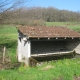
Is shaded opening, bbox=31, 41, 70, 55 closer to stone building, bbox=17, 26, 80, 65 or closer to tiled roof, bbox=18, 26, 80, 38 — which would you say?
stone building, bbox=17, 26, 80, 65

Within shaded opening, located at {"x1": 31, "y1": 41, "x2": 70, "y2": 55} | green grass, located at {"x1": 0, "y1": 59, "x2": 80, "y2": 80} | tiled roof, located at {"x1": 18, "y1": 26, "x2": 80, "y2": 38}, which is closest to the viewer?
green grass, located at {"x1": 0, "y1": 59, "x2": 80, "y2": 80}

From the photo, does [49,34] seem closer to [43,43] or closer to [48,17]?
[43,43]

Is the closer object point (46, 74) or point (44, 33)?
point (46, 74)

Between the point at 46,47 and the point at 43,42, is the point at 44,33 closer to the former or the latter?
the point at 43,42

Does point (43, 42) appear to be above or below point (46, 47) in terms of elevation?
above

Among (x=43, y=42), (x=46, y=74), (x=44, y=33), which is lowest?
(x=46, y=74)

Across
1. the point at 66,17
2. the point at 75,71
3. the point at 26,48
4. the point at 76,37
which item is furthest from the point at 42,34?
the point at 66,17

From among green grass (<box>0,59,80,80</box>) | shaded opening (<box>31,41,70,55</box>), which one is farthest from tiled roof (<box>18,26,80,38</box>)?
green grass (<box>0,59,80,80</box>)

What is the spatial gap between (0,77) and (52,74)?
106 inches

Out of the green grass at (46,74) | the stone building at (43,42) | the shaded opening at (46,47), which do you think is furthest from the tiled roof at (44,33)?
the green grass at (46,74)

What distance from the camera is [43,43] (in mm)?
15078

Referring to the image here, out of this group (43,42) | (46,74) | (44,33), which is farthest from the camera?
(43,42)

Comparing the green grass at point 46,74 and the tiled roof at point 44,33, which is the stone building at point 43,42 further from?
the green grass at point 46,74

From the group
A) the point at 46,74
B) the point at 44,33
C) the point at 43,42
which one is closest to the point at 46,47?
the point at 43,42
